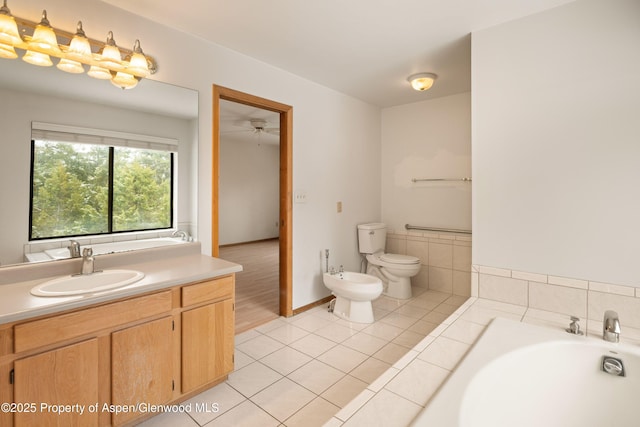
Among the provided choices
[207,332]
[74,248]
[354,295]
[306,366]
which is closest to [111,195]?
[74,248]

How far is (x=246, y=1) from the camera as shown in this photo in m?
1.87

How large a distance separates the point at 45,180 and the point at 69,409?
117 cm

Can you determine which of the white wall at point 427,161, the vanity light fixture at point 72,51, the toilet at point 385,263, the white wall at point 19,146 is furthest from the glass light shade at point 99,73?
the white wall at point 427,161

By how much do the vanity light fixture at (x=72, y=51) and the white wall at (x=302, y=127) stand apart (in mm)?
82

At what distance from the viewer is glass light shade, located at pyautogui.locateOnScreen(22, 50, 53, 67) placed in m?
1.61

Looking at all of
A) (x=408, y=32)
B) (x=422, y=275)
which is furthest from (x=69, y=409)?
(x=422, y=275)

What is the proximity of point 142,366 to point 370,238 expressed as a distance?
2700 mm

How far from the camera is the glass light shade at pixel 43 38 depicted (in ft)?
5.04

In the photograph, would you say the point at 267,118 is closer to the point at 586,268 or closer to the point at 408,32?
the point at 408,32

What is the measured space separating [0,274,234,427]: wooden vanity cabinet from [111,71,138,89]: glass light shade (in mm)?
1330

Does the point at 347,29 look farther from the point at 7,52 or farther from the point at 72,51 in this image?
the point at 7,52

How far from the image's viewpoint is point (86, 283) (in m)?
1.67

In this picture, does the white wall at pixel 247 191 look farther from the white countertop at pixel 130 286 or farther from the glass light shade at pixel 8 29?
the glass light shade at pixel 8 29

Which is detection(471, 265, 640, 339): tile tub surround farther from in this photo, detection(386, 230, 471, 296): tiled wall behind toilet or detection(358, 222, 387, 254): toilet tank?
detection(358, 222, 387, 254): toilet tank
